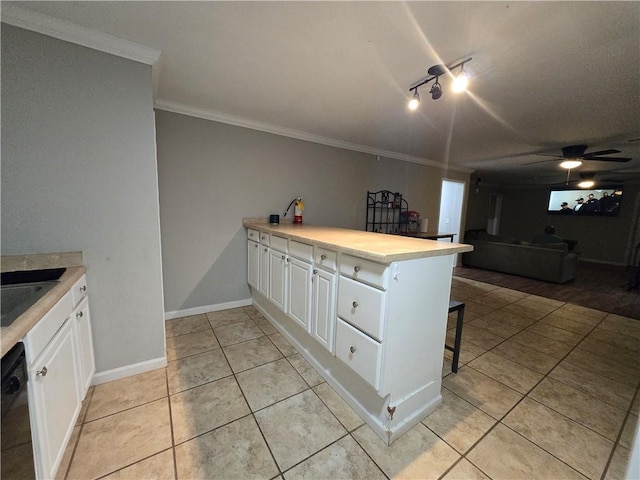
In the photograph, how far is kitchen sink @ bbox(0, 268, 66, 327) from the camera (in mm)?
1179

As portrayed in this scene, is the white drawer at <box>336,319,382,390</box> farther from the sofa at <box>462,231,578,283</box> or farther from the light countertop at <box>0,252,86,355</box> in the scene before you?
the sofa at <box>462,231,578,283</box>

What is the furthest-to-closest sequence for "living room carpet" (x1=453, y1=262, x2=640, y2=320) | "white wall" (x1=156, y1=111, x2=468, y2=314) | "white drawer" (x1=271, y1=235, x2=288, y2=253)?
"living room carpet" (x1=453, y1=262, x2=640, y2=320), "white wall" (x1=156, y1=111, x2=468, y2=314), "white drawer" (x1=271, y1=235, x2=288, y2=253)

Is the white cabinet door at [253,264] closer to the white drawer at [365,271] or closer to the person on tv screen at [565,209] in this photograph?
the white drawer at [365,271]

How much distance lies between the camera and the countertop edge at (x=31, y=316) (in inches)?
29.9

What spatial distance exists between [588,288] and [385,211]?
3756 mm

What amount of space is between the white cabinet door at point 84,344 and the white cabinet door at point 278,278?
1310 millimetres

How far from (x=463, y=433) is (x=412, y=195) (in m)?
3.92

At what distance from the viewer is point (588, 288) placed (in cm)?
437

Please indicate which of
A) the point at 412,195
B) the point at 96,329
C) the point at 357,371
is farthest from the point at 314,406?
the point at 412,195

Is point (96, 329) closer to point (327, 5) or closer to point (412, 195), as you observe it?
point (327, 5)

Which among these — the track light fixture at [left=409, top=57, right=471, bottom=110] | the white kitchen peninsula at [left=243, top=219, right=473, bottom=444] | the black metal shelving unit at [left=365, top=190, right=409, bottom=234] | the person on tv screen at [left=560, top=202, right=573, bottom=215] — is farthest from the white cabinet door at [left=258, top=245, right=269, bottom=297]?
the person on tv screen at [left=560, top=202, right=573, bottom=215]

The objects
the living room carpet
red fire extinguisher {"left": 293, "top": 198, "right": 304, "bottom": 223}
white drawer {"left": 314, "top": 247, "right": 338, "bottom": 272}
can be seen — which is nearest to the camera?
white drawer {"left": 314, "top": 247, "right": 338, "bottom": 272}

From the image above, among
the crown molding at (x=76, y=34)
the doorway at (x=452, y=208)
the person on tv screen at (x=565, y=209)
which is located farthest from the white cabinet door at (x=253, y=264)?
the person on tv screen at (x=565, y=209)

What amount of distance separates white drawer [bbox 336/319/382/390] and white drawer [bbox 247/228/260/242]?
1.50 metres
